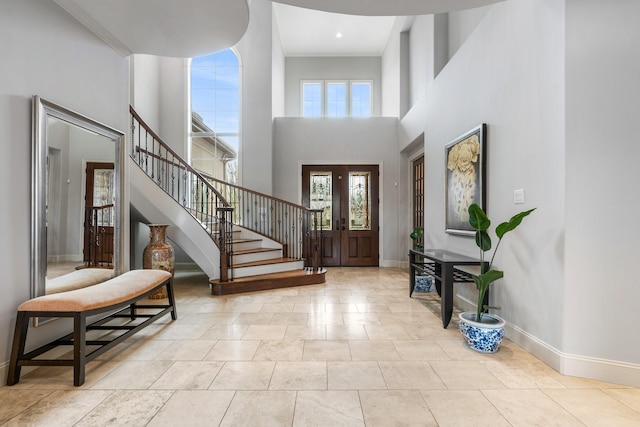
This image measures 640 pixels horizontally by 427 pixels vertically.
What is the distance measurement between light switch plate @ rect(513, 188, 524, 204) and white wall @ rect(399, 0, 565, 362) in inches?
1.9

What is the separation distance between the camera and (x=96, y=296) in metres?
2.30

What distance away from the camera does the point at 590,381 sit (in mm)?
2223

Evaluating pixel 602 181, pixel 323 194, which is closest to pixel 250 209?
pixel 323 194

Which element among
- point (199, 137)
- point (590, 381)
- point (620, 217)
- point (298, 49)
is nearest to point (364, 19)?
point (298, 49)

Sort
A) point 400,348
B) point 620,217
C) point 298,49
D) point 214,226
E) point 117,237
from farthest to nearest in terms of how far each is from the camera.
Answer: point 298,49, point 214,226, point 117,237, point 400,348, point 620,217

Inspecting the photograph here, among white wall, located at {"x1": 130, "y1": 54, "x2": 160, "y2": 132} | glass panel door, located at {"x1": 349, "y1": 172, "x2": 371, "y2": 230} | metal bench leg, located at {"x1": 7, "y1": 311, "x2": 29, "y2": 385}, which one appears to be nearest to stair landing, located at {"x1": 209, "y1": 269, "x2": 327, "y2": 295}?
glass panel door, located at {"x1": 349, "y1": 172, "x2": 371, "y2": 230}

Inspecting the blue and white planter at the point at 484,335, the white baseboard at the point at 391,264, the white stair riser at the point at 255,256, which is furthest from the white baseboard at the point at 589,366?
the white baseboard at the point at 391,264

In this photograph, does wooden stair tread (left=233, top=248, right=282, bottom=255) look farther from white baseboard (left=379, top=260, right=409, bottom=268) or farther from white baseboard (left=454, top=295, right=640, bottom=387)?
white baseboard (left=454, top=295, right=640, bottom=387)

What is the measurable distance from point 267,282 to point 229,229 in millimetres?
1077

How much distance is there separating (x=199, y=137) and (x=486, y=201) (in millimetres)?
6112

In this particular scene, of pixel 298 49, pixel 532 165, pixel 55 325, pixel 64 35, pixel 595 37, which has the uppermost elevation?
pixel 298 49

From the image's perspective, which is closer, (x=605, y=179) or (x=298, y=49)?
(x=605, y=179)

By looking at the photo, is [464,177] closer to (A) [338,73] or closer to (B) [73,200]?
(B) [73,200]

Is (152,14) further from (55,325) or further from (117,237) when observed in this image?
(55,325)
